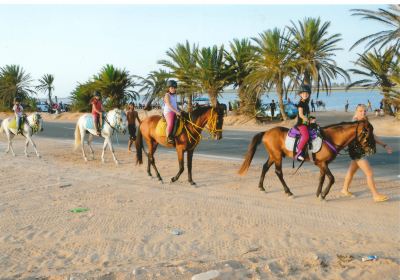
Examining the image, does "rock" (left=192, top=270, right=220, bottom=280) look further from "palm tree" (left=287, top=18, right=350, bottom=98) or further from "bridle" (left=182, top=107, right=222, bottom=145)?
"palm tree" (left=287, top=18, right=350, bottom=98)

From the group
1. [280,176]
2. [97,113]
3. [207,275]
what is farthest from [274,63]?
[207,275]

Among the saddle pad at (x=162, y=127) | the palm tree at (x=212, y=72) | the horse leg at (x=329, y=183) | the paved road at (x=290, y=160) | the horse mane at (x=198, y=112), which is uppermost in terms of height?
the palm tree at (x=212, y=72)

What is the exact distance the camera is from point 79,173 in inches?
460

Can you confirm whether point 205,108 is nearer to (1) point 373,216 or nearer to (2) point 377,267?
(1) point 373,216

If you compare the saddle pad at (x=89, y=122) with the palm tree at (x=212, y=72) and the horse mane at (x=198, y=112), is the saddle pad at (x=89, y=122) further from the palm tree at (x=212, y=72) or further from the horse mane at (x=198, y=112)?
the palm tree at (x=212, y=72)

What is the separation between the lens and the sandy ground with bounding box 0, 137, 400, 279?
4914mm

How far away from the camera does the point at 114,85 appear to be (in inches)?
1517

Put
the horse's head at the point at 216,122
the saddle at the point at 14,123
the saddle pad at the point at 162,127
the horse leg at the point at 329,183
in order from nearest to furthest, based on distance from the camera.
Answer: the horse leg at the point at 329,183
the horse's head at the point at 216,122
the saddle pad at the point at 162,127
the saddle at the point at 14,123

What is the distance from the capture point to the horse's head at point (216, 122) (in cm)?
973

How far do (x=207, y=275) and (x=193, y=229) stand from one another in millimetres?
1871

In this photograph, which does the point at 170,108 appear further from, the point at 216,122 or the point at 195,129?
the point at 216,122

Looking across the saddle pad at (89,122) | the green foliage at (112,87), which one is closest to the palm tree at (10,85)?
the green foliage at (112,87)

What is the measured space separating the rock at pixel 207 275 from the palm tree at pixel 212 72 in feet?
81.0

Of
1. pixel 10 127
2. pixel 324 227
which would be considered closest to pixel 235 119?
pixel 10 127
